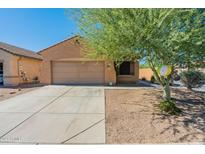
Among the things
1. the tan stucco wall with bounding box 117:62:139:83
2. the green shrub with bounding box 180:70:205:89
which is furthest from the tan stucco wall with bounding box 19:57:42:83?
the green shrub with bounding box 180:70:205:89

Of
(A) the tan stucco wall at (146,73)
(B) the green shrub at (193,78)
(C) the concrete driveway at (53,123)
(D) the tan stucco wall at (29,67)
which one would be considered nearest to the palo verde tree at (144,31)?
(C) the concrete driveway at (53,123)

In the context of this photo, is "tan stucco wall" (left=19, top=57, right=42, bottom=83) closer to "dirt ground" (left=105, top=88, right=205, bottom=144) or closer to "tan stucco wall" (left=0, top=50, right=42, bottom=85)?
"tan stucco wall" (left=0, top=50, right=42, bottom=85)

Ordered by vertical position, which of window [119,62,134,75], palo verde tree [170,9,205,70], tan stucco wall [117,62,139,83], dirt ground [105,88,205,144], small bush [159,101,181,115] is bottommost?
dirt ground [105,88,205,144]

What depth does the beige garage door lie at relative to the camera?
51.4 ft

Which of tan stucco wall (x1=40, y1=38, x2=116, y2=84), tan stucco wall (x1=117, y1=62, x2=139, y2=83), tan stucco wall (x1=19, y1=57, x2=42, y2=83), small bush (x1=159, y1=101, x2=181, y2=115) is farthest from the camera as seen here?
tan stucco wall (x1=19, y1=57, x2=42, y2=83)

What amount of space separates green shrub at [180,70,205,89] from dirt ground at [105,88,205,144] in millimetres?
4039

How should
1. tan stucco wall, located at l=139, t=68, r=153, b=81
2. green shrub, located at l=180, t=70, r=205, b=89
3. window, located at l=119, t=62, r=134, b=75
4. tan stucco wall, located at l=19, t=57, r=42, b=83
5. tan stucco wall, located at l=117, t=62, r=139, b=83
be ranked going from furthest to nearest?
tan stucco wall, located at l=139, t=68, r=153, b=81 < tan stucco wall, located at l=19, t=57, r=42, b=83 < window, located at l=119, t=62, r=134, b=75 < tan stucco wall, located at l=117, t=62, r=139, b=83 < green shrub, located at l=180, t=70, r=205, b=89

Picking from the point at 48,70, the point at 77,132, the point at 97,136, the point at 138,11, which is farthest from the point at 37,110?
the point at 48,70

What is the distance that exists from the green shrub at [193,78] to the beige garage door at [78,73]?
264 inches

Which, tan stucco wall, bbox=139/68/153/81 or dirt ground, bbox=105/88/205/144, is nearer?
dirt ground, bbox=105/88/205/144

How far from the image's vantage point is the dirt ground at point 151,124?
185 inches

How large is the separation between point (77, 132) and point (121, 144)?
1.32 meters

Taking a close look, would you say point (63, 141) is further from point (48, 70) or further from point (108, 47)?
point (48, 70)

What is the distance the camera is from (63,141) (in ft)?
14.7
